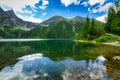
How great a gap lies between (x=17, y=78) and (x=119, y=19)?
94.4m

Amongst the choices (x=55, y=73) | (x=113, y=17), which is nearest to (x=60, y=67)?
(x=55, y=73)

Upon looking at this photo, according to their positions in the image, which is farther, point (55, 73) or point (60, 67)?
point (60, 67)

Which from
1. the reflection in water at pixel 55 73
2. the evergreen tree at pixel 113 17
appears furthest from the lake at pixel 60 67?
the evergreen tree at pixel 113 17

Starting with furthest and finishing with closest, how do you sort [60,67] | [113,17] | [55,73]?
[113,17], [60,67], [55,73]

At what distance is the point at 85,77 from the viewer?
51.4 ft

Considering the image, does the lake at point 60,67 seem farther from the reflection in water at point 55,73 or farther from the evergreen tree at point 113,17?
the evergreen tree at point 113,17

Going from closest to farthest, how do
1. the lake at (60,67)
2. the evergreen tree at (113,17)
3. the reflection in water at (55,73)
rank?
the reflection in water at (55,73)
the lake at (60,67)
the evergreen tree at (113,17)

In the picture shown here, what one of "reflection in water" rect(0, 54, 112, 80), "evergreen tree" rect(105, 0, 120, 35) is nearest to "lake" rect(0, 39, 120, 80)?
"reflection in water" rect(0, 54, 112, 80)

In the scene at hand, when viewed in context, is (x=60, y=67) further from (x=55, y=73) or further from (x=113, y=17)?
(x=113, y=17)

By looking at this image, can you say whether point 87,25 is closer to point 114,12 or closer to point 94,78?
point 114,12

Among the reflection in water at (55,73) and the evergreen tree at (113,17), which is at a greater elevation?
the evergreen tree at (113,17)

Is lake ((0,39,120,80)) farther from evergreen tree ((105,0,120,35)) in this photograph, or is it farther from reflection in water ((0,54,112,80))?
evergreen tree ((105,0,120,35))

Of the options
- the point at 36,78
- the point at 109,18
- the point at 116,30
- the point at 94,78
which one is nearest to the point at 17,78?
the point at 36,78

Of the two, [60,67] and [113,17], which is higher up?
[113,17]
